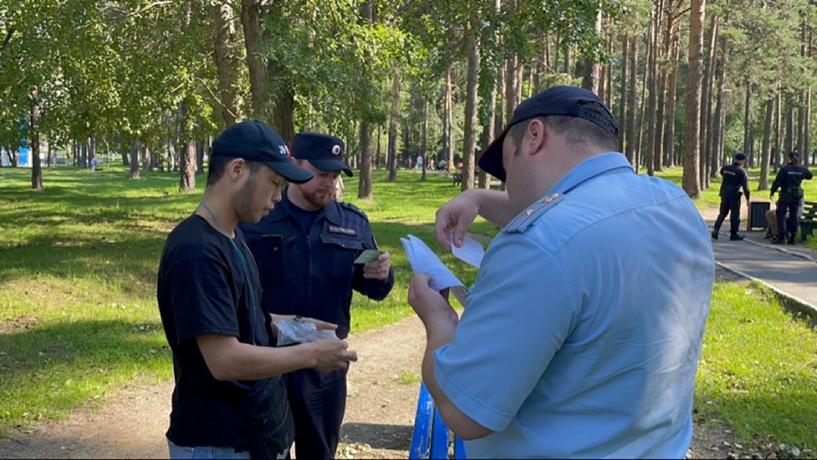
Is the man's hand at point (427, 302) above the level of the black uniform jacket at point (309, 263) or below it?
above

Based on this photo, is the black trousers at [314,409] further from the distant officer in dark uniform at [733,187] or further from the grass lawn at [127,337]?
the distant officer in dark uniform at [733,187]

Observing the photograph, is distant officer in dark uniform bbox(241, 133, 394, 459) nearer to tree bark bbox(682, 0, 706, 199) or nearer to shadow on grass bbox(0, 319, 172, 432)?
shadow on grass bbox(0, 319, 172, 432)

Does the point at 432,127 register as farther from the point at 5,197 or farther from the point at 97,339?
the point at 97,339

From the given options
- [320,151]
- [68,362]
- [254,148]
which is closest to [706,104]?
[68,362]

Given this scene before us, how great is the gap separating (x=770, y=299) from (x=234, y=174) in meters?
11.0

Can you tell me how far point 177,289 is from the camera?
2578mm

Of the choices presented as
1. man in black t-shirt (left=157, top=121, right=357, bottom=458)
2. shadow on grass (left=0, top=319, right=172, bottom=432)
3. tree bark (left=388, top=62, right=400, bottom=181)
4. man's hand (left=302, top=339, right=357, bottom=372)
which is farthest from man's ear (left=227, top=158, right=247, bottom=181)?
tree bark (left=388, top=62, right=400, bottom=181)

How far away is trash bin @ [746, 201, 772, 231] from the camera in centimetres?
2166

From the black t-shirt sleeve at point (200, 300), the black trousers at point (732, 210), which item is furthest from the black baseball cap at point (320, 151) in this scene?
the black trousers at point (732, 210)

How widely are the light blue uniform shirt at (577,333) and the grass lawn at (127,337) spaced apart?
17.1 feet

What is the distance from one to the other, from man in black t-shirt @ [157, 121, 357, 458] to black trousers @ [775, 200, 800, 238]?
18.3m

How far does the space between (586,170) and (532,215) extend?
0.89 ft

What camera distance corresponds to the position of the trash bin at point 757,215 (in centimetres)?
2166

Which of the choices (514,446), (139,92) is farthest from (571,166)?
(139,92)
